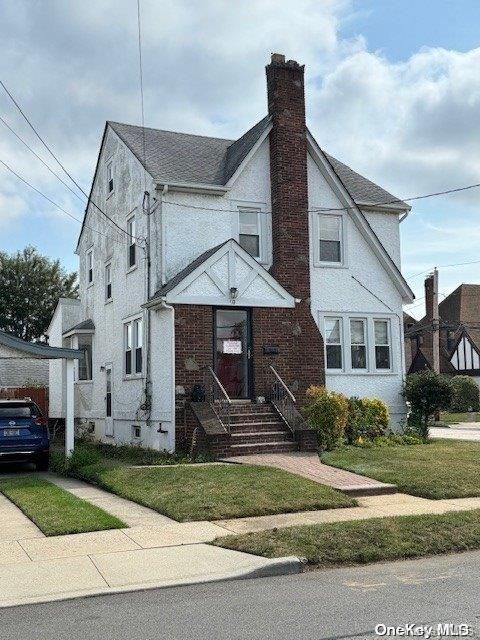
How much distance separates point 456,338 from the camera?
51.4 m

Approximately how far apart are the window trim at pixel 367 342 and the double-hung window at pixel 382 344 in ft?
0.22

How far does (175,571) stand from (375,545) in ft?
7.67

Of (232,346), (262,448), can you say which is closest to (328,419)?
(262,448)

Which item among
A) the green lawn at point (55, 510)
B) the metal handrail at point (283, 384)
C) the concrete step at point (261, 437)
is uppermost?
the metal handrail at point (283, 384)

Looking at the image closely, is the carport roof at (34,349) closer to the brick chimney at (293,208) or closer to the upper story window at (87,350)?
the brick chimney at (293,208)

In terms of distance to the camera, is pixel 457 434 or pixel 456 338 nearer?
pixel 457 434

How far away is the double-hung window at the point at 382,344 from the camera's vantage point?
20609mm

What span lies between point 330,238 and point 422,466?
8.70 metres

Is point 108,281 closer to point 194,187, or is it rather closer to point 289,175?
point 194,187

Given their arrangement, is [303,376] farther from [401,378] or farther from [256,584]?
[256,584]

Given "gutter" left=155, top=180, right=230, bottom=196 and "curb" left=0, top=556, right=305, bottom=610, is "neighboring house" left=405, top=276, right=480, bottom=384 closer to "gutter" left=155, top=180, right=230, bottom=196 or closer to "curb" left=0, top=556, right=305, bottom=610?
"gutter" left=155, top=180, right=230, bottom=196

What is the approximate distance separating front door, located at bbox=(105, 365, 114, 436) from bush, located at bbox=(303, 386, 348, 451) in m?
7.49

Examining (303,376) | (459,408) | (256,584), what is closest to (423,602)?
(256,584)

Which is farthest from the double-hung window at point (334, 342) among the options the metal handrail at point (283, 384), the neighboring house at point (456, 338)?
the neighboring house at point (456, 338)
